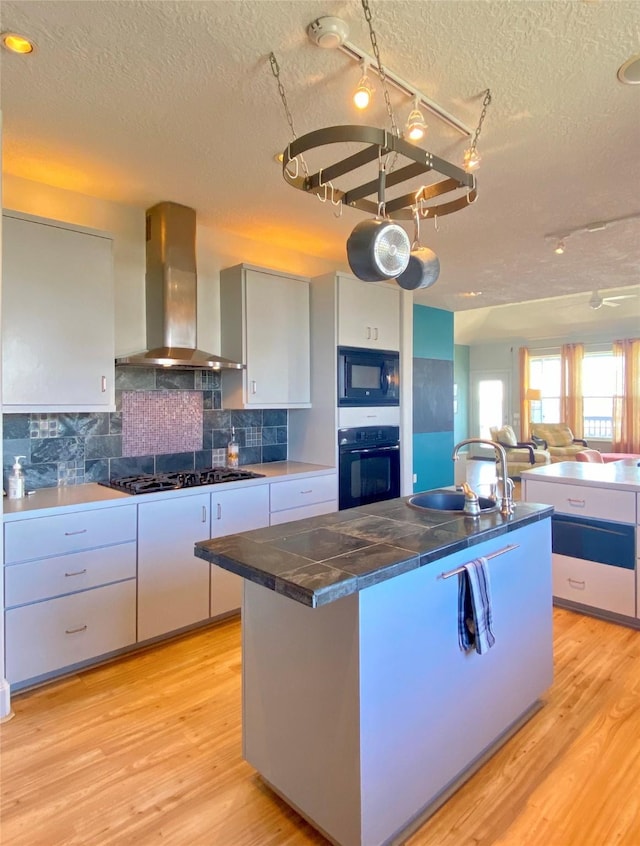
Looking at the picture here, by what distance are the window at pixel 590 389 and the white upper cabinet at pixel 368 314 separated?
682 cm

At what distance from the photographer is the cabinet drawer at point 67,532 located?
2297mm

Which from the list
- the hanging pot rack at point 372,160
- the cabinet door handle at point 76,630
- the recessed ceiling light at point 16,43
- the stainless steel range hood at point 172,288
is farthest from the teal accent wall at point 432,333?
the recessed ceiling light at point 16,43

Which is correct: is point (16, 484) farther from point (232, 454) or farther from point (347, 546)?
point (347, 546)

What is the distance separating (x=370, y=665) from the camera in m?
1.42

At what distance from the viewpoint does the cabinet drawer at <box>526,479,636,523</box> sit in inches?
118

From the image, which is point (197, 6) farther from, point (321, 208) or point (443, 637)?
point (443, 637)

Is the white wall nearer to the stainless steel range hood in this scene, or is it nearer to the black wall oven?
the stainless steel range hood

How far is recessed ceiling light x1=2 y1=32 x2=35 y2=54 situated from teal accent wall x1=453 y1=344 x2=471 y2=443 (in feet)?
32.6

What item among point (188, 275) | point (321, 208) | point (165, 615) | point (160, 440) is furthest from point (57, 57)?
point (165, 615)

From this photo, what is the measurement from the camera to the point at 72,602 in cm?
247

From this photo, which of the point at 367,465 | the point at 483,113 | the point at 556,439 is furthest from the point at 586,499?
the point at 556,439

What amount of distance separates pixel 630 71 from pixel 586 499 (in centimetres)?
231

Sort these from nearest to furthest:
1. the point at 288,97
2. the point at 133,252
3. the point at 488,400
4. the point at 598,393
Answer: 1. the point at 288,97
2. the point at 133,252
3. the point at 598,393
4. the point at 488,400

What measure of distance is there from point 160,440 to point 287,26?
243 cm
